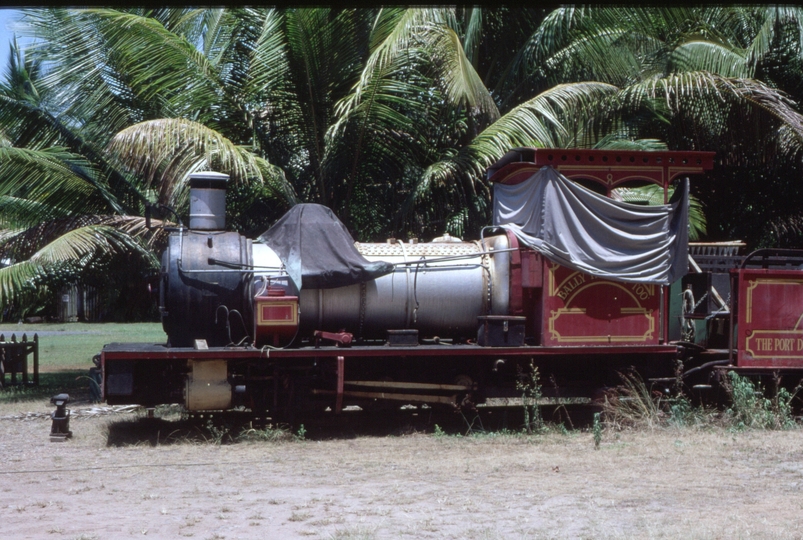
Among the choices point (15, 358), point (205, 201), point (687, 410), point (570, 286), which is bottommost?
point (687, 410)

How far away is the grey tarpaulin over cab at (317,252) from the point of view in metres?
9.60

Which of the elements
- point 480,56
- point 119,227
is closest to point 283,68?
point 119,227

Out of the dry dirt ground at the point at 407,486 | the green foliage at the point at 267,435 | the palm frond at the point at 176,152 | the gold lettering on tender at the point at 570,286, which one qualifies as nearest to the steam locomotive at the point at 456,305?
the gold lettering on tender at the point at 570,286

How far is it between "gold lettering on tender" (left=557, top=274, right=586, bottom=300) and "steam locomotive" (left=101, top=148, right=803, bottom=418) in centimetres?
1

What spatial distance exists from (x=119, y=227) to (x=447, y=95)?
204 inches

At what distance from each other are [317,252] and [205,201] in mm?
1499

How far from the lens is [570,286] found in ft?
32.9

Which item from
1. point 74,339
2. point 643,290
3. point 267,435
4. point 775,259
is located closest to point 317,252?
point 267,435

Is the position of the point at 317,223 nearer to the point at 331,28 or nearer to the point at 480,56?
the point at 331,28

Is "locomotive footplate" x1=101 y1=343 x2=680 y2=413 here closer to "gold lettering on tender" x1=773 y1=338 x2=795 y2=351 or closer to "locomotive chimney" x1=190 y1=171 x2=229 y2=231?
"gold lettering on tender" x1=773 y1=338 x2=795 y2=351

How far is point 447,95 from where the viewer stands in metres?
12.9

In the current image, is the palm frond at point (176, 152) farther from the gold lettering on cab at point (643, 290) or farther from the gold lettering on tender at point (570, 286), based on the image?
the gold lettering on cab at point (643, 290)

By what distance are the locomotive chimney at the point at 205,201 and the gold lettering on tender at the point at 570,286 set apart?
397 centimetres

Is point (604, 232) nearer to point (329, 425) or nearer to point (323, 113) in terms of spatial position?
point (329, 425)
